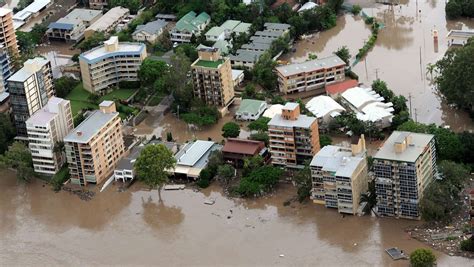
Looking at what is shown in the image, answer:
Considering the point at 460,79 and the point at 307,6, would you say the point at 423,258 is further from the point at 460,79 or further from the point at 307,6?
the point at 307,6

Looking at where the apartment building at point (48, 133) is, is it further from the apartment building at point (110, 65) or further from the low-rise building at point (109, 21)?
the low-rise building at point (109, 21)

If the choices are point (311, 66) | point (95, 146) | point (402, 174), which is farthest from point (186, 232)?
point (311, 66)

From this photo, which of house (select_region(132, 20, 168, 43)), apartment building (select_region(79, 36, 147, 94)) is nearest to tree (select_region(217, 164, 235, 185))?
apartment building (select_region(79, 36, 147, 94))

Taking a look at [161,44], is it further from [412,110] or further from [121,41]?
[412,110]

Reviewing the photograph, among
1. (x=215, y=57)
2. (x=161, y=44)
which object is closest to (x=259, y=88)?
(x=215, y=57)

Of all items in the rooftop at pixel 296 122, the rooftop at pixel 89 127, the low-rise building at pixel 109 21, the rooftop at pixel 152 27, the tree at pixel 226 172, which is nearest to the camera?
the rooftop at pixel 296 122

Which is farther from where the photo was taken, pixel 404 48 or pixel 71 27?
pixel 71 27

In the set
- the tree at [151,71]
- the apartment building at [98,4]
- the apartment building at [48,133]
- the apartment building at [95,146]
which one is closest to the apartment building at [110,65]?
the tree at [151,71]

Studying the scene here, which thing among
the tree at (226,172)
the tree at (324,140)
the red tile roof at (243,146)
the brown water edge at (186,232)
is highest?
the red tile roof at (243,146)
